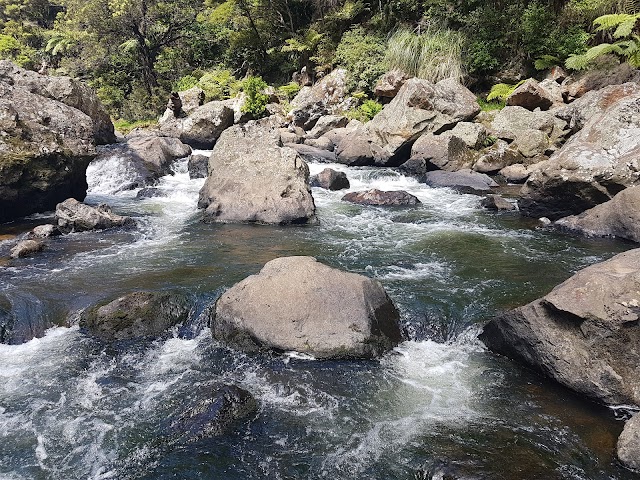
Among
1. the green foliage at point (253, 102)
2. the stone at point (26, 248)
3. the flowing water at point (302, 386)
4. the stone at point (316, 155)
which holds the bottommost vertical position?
the flowing water at point (302, 386)

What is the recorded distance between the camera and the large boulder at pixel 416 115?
59.1 feet

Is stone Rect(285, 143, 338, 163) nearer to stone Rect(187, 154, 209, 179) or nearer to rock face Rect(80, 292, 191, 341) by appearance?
stone Rect(187, 154, 209, 179)

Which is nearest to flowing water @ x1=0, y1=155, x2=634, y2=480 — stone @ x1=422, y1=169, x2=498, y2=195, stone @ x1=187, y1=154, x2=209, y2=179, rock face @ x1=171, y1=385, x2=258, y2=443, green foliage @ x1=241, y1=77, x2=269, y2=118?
rock face @ x1=171, y1=385, x2=258, y2=443

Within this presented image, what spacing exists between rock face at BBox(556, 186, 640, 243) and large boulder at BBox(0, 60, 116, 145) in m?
15.6

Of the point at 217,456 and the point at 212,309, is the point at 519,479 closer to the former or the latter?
the point at 217,456

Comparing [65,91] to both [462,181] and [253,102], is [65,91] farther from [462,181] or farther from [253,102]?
[462,181]

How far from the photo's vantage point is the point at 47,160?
11.5 metres

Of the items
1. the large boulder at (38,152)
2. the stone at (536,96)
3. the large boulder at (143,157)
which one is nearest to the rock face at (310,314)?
the large boulder at (38,152)

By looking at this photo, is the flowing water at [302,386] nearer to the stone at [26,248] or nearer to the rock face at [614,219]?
the stone at [26,248]

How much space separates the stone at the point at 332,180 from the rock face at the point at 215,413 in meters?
10.7

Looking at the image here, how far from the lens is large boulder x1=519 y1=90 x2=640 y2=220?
34.3 feet

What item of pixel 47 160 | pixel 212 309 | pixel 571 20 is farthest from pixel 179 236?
pixel 571 20

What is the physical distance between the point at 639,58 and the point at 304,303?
15.8 metres

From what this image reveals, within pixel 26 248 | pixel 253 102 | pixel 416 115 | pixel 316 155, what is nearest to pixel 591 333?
pixel 26 248
